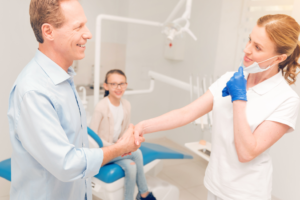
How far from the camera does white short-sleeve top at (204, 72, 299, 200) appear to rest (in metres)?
1.14

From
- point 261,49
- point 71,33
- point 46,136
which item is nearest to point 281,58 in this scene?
point 261,49

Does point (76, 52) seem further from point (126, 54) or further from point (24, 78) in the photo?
point (126, 54)

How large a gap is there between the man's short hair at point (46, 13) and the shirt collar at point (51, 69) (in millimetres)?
108

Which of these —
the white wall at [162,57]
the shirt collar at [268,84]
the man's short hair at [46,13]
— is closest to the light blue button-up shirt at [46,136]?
the man's short hair at [46,13]

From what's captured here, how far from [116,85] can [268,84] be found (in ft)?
4.83

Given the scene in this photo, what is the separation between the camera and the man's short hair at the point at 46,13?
995 millimetres

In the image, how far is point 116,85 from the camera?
2393mm

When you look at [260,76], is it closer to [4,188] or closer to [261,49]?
[261,49]

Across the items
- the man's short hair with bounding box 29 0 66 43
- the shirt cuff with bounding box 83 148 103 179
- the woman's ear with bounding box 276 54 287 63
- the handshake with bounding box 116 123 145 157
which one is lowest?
the handshake with bounding box 116 123 145 157

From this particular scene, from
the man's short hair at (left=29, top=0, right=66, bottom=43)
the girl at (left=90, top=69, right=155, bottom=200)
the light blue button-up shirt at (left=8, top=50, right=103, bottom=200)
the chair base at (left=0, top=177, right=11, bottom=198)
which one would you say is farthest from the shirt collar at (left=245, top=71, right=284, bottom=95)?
the chair base at (left=0, top=177, right=11, bottom=198)

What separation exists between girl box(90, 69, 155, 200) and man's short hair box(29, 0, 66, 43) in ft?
4.38

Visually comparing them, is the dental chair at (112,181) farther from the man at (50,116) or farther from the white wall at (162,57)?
the white wall at (162,57)

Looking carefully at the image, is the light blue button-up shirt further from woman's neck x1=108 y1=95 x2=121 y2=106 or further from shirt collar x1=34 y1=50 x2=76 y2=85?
woman's neck x1=108 y1=95 x2=121 y2=106

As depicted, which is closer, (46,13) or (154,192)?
(46,13)
